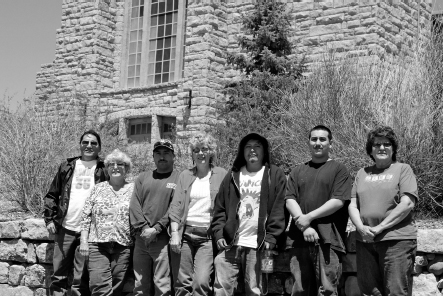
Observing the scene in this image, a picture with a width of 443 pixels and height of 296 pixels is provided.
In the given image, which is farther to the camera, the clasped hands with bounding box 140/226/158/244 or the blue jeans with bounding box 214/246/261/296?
the clasped hands with bounding box 140/226/158/244

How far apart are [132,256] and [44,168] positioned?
3.69 metres

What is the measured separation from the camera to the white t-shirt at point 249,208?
17.9 ft

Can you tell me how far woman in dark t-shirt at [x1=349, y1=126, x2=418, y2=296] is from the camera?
16.0 feet

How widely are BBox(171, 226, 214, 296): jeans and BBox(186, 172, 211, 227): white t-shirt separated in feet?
0.22

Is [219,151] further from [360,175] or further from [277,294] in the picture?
[360,175]

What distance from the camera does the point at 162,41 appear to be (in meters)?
16.3

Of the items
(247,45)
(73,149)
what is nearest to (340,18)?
(247,45)

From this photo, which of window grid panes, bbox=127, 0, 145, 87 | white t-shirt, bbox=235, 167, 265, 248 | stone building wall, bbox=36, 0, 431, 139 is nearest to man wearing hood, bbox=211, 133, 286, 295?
white t-shirt, bbox=235, 167, 265, 248

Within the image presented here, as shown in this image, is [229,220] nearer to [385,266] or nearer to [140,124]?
[385,266]

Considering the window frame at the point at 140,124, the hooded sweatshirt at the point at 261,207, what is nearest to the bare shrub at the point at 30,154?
the hooded sweatshirt at the point at 261,207

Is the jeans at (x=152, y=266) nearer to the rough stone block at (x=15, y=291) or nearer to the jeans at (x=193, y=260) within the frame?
the jeans at (x=193, y=260)

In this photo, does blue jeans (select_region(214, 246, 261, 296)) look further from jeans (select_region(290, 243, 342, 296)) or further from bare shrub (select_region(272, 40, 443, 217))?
bare shrub (select_region(272, 40, 443, 217))

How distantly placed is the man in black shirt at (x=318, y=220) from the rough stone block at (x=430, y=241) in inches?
30.2

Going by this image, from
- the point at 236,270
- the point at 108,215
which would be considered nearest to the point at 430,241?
the point at 236,270
